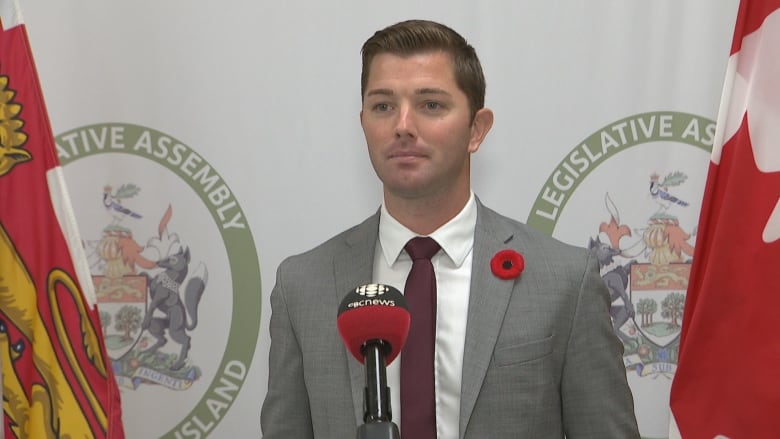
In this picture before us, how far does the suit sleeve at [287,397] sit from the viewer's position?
2.00m

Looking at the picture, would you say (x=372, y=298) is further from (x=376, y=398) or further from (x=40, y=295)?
(x=40, y=295)

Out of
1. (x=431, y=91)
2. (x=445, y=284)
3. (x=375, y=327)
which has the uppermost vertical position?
(x=431, y=91)

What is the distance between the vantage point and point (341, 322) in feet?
4.15

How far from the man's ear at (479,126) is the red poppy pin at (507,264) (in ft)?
0.88

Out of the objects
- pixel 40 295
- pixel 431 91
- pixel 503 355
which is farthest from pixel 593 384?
pixel 40 295

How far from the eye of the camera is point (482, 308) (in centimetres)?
193

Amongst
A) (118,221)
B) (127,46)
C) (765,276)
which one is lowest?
(765,276)

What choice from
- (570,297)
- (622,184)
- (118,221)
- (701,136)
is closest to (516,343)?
(570,297)

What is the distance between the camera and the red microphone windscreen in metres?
1.23

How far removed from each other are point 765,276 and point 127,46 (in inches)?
75.8

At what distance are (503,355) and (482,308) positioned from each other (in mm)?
107

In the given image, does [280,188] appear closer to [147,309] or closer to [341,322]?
[147,309]

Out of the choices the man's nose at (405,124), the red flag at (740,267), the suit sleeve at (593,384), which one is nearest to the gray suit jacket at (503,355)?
the suit sleeve at (593,384)

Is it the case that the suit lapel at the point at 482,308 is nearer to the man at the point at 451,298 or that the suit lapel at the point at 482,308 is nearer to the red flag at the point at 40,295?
the man at the point at 451,298
